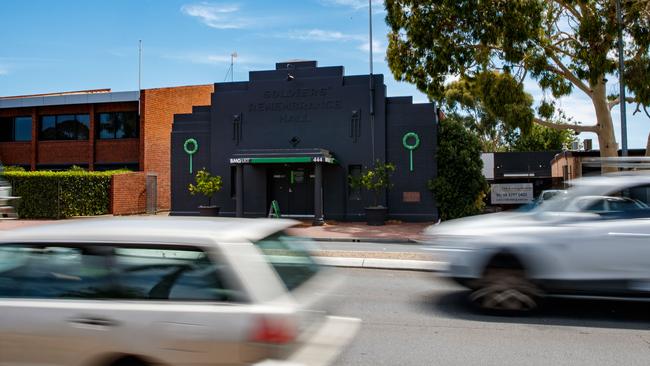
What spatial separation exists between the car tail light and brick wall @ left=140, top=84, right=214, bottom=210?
27892 millimetres

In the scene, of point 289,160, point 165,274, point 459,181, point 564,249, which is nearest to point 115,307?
point 165,274

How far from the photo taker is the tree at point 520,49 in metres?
19.4

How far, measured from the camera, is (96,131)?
31156 millimetres

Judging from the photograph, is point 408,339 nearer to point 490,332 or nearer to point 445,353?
point 445,353

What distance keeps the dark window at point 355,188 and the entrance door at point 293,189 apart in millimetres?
1737

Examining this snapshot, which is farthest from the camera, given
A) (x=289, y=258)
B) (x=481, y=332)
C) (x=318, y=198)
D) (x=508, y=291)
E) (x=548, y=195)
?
(x=318, y=198)

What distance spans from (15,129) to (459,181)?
26.8m

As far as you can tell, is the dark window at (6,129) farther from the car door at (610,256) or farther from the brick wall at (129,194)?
the car door at (610,256)

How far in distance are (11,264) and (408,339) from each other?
398cm

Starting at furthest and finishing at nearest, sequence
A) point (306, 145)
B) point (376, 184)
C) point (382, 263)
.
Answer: point (306, 145), point (376, 184), point (382, 263)

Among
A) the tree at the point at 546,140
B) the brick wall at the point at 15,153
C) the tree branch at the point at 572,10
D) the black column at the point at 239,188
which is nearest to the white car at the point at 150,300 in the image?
the black column at the point at 239,188

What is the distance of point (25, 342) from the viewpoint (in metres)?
3.53

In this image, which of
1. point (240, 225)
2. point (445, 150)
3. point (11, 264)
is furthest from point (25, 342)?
point (445, 150)

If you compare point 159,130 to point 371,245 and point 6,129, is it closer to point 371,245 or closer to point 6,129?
point 6,129
